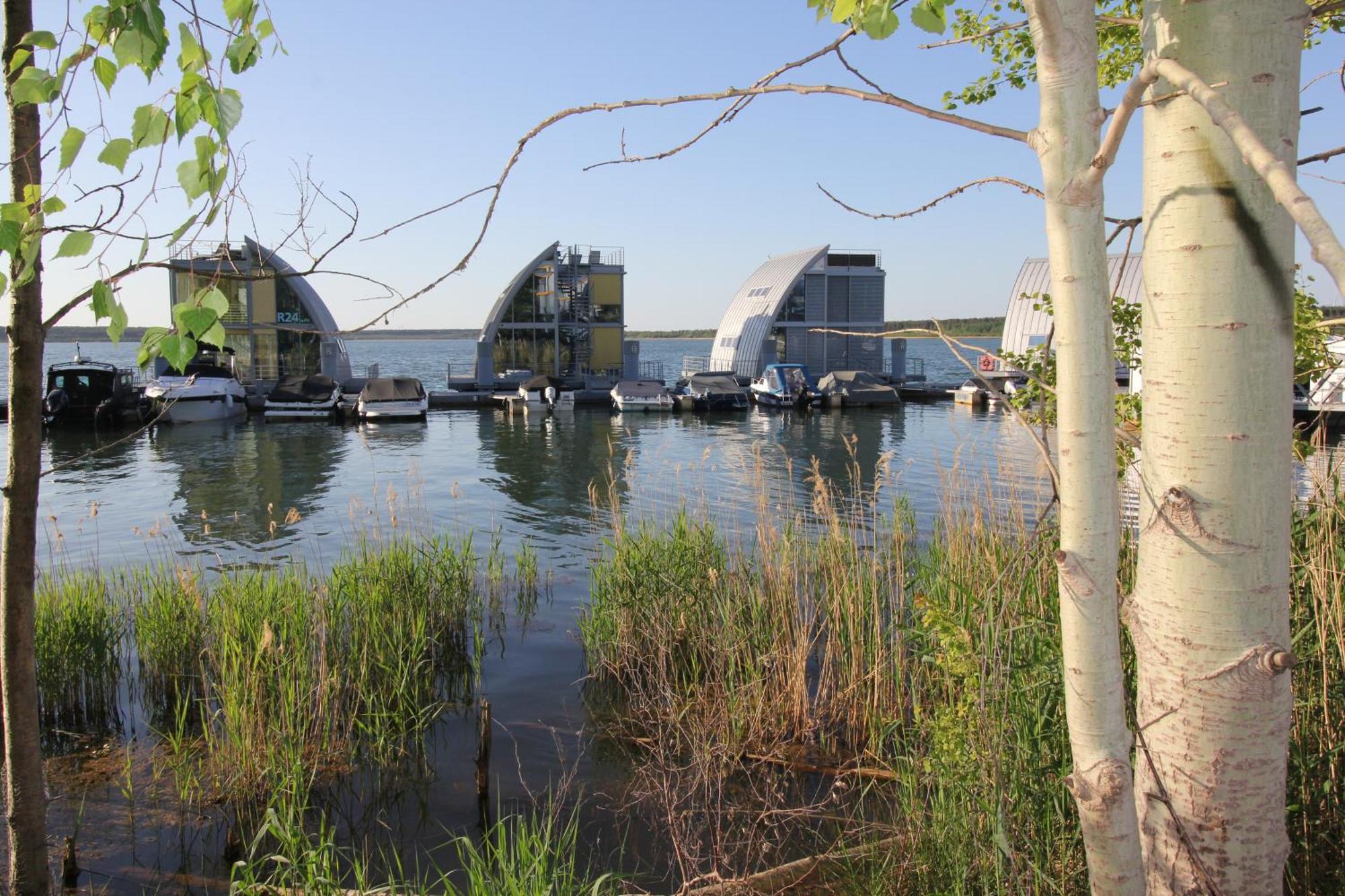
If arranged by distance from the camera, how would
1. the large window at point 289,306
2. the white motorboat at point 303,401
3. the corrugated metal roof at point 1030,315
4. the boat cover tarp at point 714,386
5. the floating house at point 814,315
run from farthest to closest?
the floating house at point 814,315, the corrugated metal roof at point 1030,315, the large window at point 289,306, the boat cover tarp at point 714,386, the white motorboat at point 303,401

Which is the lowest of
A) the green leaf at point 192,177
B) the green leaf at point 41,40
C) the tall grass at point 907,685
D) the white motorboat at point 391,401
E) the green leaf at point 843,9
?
the tall grass at point 907,685

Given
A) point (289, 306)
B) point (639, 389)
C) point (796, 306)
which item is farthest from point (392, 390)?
point (796, 306)

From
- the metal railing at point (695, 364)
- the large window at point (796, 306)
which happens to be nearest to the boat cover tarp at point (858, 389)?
the large window at point (796, 306)

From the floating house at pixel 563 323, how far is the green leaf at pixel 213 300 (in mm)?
43848

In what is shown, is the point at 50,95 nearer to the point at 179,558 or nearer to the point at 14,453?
the point at 14,453

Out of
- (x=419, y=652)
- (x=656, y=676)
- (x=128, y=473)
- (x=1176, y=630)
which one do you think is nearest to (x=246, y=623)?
(x=419, y=652)

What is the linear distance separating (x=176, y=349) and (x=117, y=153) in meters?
0.40

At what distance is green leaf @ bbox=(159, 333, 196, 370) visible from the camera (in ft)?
5.95

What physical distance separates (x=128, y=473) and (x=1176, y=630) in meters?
25.7

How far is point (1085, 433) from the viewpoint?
5.76ft

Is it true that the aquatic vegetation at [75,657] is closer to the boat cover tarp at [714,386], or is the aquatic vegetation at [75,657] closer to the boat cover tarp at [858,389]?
the boat cover tarp at [714,386]

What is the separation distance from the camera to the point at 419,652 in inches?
254

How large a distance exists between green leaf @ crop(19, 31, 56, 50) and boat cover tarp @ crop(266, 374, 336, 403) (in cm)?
3659

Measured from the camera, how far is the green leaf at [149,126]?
1.83m
